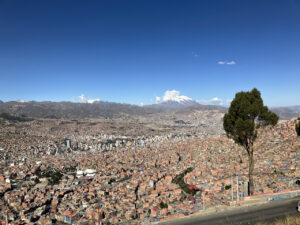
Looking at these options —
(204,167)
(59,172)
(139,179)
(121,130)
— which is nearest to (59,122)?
(121,130)

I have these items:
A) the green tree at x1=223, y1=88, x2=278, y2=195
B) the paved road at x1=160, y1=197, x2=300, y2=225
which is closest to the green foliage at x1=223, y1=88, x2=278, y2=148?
the green tree at x1=223, y1=88, x2=278, y2=195

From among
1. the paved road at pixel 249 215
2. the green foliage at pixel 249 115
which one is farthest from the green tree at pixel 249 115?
the paved road at pixel 249 215

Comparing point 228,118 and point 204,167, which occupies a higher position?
point 228,118

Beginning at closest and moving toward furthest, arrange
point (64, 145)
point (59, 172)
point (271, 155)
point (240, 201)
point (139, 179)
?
1. point (240, 201)
2. point (271, 155)
3. point (139, 179)
4. point (59, 172)
5. point (64, 145)

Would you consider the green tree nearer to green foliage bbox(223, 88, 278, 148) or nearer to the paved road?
green foliage bbox(223, 88, 278, 148)

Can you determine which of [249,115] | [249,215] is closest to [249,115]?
[249,115]

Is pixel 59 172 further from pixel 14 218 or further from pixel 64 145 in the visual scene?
pixel 64 145
